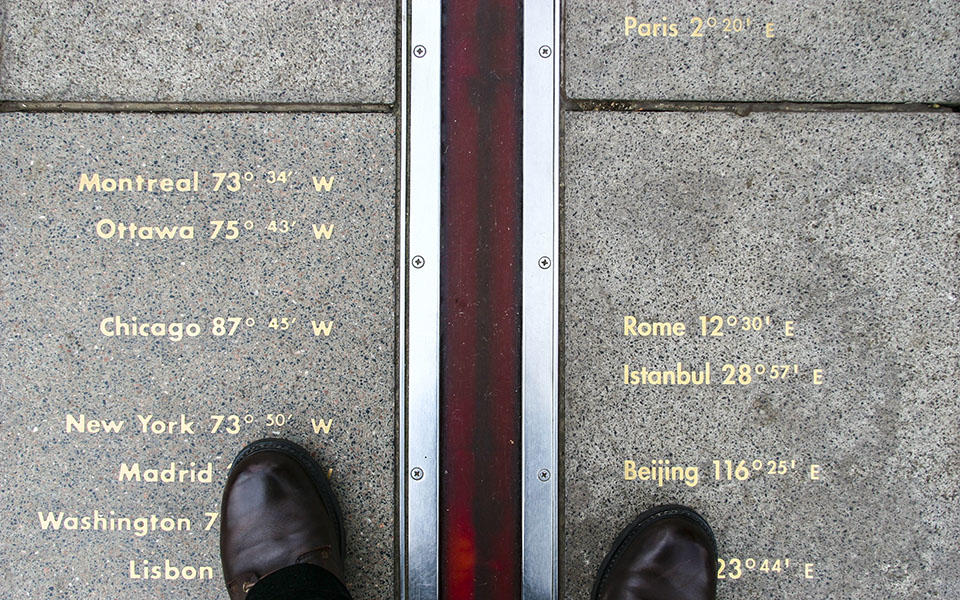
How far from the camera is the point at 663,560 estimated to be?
1.34 metres

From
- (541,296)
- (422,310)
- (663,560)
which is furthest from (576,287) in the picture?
(663,560)

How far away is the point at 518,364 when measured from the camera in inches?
54.2

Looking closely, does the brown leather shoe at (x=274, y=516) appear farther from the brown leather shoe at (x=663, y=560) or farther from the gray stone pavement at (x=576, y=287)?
the brown leather shoe at (x=663, y=560)

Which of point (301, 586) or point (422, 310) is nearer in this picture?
point (301, 586)

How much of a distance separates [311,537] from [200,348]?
529mm

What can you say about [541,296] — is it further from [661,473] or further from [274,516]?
[274,516]

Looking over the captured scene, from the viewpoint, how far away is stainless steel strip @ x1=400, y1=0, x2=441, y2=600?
4.44 ft

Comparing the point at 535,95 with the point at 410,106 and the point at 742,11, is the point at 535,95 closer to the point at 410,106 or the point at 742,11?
the point at 410,106

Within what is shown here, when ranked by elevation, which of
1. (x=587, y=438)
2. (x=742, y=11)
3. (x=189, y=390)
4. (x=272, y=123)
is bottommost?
(x=587, y=438)

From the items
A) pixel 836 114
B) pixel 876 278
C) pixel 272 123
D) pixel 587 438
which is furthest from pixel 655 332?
→ pixel 272 123

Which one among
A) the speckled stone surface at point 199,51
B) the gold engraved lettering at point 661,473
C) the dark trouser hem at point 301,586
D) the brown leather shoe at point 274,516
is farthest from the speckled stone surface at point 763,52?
the dark trouser hem at point 301,586

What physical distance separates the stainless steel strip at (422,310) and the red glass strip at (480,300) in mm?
25

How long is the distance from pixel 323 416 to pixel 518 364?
0.50 metres

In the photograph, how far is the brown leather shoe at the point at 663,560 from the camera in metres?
1.33
